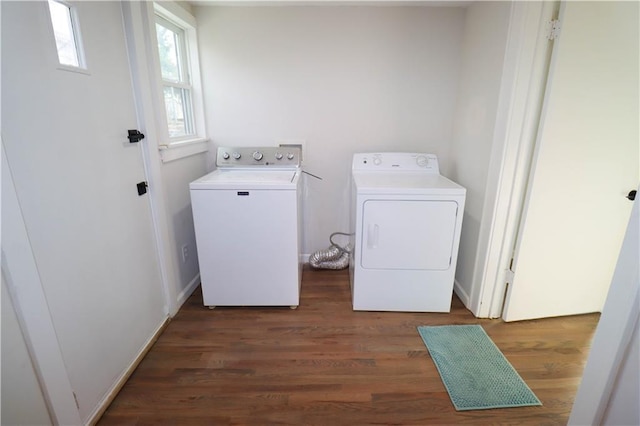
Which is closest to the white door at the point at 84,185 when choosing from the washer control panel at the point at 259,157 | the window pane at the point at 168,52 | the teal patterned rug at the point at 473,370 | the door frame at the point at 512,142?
the window pane at the point at 168,52

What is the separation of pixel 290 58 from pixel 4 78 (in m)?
1.84

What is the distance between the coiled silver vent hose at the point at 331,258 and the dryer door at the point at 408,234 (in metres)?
0.70

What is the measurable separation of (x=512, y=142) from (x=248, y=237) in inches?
67.3

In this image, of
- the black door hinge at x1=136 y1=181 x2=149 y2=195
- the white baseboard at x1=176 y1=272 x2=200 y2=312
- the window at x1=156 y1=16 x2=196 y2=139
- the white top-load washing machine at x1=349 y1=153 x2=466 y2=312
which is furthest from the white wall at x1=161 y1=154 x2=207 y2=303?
the white top-load washing machine at x1=349 y1=153 x2=466 y2=312

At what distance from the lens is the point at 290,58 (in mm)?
2381

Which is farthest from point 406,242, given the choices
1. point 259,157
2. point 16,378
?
point 16,378

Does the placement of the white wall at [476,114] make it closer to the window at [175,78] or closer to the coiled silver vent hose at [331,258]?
the coiled silver vent hose at [331,258]

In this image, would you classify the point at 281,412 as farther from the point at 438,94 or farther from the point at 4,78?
the point at 438,94

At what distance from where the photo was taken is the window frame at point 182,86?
177 cm

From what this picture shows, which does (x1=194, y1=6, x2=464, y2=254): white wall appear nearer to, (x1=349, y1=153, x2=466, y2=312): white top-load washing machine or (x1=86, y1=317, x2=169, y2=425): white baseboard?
(x1=349, y1=153, x2=466, y2=312): white top-load washing machine

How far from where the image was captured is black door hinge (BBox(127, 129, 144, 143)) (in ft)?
5.08

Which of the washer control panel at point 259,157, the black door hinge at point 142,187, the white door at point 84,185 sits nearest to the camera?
the white door at point 84,185

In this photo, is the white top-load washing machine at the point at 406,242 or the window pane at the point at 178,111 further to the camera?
the window pane at the point at 178,111

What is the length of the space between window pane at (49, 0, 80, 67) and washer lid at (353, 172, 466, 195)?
60.0 inches
